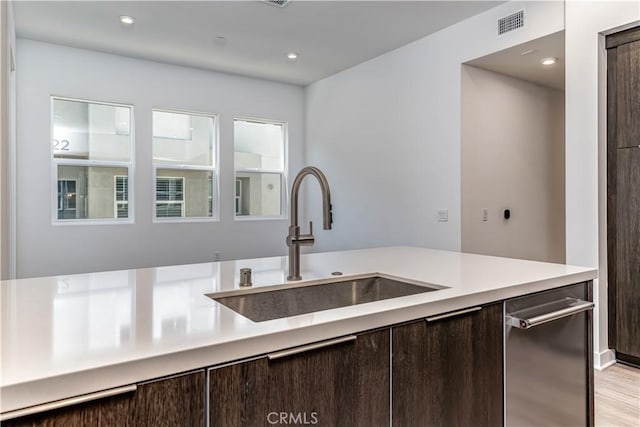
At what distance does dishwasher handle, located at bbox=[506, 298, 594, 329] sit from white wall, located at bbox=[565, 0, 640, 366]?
1744mm

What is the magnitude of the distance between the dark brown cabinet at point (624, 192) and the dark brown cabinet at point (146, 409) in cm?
307

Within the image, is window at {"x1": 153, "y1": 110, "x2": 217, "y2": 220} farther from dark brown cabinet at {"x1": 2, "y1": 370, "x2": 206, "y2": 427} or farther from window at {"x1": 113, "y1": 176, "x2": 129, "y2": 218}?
dark brown cabinet at {"x1": 2, "y1": 370, "x2": 206, "y2": 427}

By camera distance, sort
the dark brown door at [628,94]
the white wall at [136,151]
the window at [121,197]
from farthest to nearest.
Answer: the window at [121,197] < the white wall at [136,151] < the dark brown door at [628,94]

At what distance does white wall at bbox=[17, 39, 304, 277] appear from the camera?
431 cm

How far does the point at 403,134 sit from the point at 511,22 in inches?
58.1

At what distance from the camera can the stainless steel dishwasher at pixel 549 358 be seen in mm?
1250

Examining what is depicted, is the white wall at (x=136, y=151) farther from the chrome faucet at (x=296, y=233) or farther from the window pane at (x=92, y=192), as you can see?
the chrome faucet at (x=296, y=233)

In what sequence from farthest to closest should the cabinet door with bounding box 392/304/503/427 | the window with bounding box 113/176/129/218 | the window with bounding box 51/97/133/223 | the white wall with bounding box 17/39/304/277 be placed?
the window with bounding box 113/176/129/218, the window with bounding box 51/97/133/223, the white wall with bounding box 17/39/304/277, the cabinet door with bounding box 392/304/503/427

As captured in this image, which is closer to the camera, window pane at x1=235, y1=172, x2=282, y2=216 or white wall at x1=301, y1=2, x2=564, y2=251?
white wall at x1=301, y1=2, x2=564, y2=251

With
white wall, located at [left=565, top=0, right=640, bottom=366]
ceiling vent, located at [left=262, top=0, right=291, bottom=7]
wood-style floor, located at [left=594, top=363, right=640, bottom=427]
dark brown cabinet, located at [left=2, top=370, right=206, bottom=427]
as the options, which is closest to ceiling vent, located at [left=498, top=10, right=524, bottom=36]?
white wall, located at [left=565, top=0, right=640, bottom=366]

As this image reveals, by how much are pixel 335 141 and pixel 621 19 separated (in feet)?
11.2

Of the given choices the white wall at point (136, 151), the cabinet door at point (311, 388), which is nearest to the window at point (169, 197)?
the white wall at point (136, 151)

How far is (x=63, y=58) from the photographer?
4.47 m

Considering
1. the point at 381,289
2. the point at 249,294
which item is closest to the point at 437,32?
the point at 381,289
